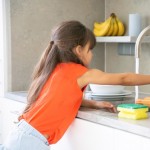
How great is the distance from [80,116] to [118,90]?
0.34 meters

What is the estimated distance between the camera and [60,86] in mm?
1353

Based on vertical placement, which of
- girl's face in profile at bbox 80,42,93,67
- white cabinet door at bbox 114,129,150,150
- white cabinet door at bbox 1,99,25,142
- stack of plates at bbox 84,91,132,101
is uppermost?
girl's face in profile at bbox 80,42,93,67

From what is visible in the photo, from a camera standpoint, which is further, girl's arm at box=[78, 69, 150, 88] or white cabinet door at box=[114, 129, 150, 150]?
girl's arm at box=[78, 69, 150, 88]

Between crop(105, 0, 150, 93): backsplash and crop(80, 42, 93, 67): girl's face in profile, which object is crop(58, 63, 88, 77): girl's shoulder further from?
crop(105, 0, 150, 93): backsplash

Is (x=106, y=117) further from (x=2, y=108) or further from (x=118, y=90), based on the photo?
(x=2, y=108)

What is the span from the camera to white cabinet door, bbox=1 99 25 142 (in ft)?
6.02

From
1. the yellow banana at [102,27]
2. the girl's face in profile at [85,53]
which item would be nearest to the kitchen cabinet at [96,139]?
the girl's face in profile at [85,53]

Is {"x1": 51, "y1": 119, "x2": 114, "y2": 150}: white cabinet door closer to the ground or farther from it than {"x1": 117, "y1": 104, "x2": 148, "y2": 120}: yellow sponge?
closer to the ground

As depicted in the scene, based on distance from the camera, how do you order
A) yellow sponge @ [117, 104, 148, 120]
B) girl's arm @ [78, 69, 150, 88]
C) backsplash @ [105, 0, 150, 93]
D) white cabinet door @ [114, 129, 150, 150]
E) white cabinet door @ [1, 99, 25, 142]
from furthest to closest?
1. backsplash @ [105, 0, 150, 93]
2. white cabinet door @ [1, 99, 25, 142]
3. girl's arm @ [78, 69, 150, 88]
4. yellow sponge @ [117, 104, 148, 120]
5. white cabinet door @ [114, 129, 150, 150]

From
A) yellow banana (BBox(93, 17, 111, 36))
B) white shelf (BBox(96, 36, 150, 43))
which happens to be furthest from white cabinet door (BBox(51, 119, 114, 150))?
yellow banana (BBox(93, 17, 111, 36))

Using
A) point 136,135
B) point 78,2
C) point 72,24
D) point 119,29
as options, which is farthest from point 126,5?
point 136,135

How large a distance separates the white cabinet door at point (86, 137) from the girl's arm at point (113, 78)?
0.16 m

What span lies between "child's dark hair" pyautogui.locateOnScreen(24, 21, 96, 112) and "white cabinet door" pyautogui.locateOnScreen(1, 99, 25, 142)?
1.31ft

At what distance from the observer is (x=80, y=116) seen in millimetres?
1365
